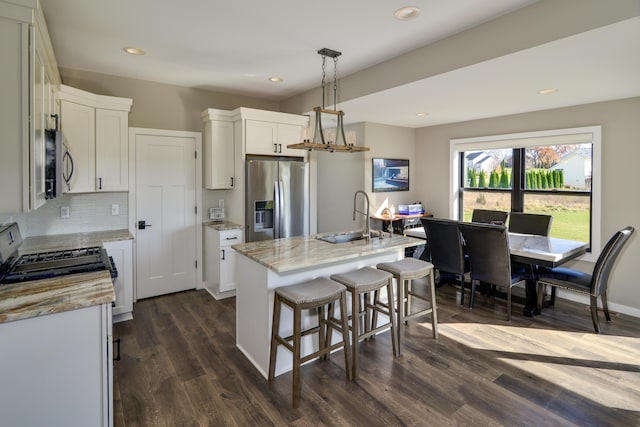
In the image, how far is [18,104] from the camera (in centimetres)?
178

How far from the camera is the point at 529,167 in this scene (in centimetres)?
490

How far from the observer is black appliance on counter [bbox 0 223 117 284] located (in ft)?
6.66

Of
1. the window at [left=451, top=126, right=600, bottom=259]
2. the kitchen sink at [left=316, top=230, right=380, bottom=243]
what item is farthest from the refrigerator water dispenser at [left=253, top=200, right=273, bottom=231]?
the window at [left=451, top=126, right=600, bottom=259]

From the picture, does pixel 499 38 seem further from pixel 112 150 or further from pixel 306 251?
pixel 112 150

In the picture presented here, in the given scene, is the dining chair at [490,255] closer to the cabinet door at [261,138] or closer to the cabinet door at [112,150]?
the cabinet door at [261,138]

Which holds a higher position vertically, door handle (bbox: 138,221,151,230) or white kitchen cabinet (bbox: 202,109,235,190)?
white kitchen cabinet (bbox: 202,109,235,190)

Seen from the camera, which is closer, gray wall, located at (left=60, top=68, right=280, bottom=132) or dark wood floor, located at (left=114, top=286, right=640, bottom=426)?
dark wood floor, located at (left=114, top=286, right=640, bottom=426)

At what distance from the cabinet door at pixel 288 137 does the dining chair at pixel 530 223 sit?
300 cm

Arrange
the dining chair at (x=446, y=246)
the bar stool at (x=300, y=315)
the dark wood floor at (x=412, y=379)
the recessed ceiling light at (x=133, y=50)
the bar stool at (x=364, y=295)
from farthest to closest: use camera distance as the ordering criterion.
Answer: the dining chair at (x=446, y=246), the recessed ceiling light at (x=133, y=50), the bar stool at (x=364, y=295), the bar stool at (x=300, y=315), the dark wood floor at (x=412, y=379)

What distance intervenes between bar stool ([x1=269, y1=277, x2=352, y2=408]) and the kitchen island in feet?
0.35

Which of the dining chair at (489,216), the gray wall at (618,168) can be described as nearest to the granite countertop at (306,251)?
the dining chair at (489,216)

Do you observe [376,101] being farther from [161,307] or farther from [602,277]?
[161,307]

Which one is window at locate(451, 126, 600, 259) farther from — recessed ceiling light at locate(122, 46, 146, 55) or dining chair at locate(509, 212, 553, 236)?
recessed ceiling light at locate(122, 46, 146, 55)

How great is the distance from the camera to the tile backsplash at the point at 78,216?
3533mm
